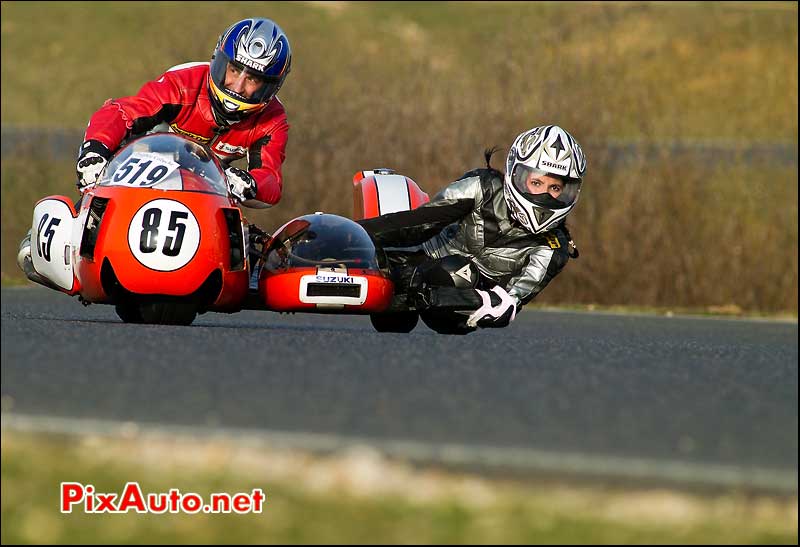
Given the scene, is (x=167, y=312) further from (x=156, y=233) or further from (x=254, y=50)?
(x=254, y=50)

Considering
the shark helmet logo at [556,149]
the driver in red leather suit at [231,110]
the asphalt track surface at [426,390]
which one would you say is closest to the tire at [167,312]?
the asphalt track surface at [426,390]

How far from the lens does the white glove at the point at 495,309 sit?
1123 cm

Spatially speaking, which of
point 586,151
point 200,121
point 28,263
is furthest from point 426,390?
point 586,151

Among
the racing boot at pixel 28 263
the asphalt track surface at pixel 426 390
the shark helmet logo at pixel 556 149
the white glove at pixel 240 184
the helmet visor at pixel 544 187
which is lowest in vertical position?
the asphalt track surface at pixel 426 390

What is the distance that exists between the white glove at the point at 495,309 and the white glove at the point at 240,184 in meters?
1.79

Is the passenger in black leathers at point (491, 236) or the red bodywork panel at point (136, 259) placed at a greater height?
the passenger in black leathers at point (491, 236)

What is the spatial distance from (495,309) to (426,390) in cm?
367

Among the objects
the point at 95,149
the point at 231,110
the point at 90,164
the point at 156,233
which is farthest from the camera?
the point at 231,110

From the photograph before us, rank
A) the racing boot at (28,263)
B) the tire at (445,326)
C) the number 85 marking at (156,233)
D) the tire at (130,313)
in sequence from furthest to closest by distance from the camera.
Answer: the tire at (445,326) < the tire at (130,313) < the racing boot at (28,263) < the number 85 marking at (156,233)

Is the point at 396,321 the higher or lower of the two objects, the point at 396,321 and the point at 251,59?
the lower

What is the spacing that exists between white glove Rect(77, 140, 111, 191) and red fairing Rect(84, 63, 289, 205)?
43 cm

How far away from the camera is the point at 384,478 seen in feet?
19.0

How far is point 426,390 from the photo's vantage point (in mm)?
7605

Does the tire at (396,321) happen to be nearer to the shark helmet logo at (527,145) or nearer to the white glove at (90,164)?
the shark helmet logo at (527,145)
